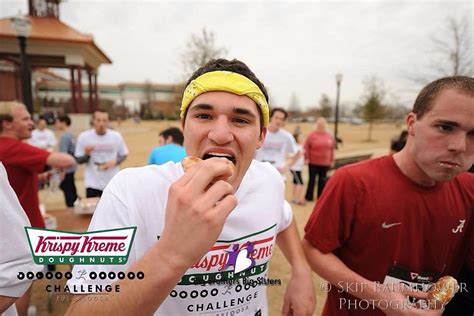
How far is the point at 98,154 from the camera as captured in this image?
5.41 m

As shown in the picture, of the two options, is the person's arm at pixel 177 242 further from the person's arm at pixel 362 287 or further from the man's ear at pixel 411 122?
the man's ear at pixel 411 122

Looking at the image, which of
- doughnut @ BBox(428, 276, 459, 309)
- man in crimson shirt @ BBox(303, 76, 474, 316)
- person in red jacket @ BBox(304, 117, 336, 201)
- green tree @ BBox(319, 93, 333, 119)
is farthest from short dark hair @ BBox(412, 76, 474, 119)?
green tree @ BBox(319, 93, 333, 119)

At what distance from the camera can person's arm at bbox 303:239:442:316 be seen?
5.06 feet

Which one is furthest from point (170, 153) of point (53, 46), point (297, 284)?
point (53, 46)

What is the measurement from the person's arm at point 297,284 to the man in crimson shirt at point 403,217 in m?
0.17

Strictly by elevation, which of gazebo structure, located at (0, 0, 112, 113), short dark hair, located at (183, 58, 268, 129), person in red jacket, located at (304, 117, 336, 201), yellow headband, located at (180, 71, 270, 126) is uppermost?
gazebo structure, located at (0, 0, 112, 113)

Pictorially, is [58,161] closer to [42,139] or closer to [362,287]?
[362,287]

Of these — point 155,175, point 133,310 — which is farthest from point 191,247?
point 155,175

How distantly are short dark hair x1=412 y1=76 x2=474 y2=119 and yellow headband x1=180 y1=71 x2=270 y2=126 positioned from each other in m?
1.02

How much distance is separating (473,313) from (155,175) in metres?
2.23

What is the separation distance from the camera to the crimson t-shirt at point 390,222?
5.63 feet

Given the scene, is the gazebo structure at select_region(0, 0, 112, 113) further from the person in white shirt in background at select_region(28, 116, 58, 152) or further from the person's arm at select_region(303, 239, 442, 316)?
the person's arm at select_region(303, 239, 442, 316)

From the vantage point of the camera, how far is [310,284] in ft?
5.23

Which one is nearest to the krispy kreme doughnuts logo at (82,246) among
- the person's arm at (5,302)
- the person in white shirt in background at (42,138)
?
the person's arm at (5,302)
